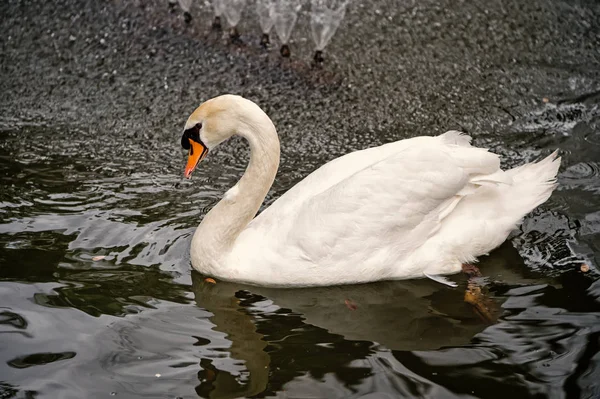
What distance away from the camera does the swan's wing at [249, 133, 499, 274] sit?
546 centimetres

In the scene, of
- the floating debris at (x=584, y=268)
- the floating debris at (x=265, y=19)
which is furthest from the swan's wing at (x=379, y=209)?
the floating debris at (x=265, y=19)

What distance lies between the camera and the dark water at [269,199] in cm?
470

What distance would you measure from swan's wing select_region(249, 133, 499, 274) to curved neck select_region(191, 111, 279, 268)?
18cm

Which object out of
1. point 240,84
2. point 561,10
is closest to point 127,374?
point 240,84

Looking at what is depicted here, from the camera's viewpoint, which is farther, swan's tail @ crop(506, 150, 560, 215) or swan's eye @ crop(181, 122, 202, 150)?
swan's tail @ crop(506, 150, 560, 215)

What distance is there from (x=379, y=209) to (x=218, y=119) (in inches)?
47.1

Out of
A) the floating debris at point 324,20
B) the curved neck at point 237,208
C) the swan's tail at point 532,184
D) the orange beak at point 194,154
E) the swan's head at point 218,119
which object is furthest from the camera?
the floating debris at point 324,20

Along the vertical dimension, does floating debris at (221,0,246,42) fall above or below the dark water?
above

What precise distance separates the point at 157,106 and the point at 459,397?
15.4 feet

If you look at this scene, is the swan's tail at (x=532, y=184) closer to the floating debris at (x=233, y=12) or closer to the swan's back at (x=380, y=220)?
the swan's back at (x=380, y=220)

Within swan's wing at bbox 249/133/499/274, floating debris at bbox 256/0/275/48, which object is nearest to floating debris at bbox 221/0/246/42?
floating debris at bbox 256/0/275/48

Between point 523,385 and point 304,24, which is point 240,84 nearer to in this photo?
point 304,24

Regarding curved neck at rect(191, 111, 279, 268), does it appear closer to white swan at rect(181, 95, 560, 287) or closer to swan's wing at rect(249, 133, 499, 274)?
white swan at rect(181, 95, 560, 287)

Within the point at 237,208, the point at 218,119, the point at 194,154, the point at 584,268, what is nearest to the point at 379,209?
the point at 237,208
